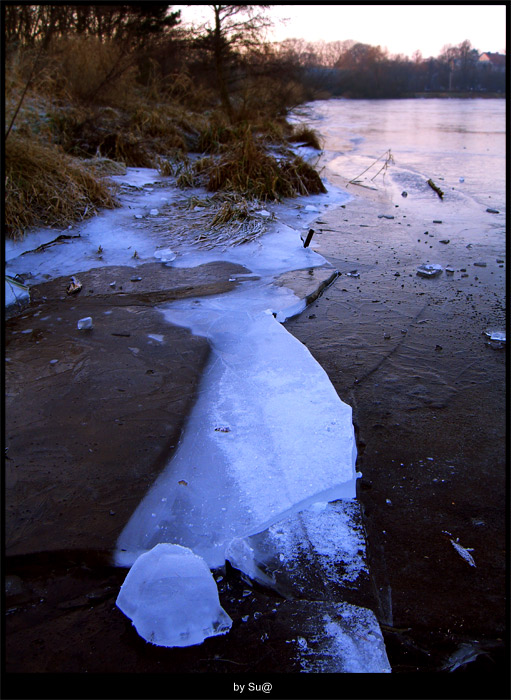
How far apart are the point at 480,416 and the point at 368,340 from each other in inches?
32.1

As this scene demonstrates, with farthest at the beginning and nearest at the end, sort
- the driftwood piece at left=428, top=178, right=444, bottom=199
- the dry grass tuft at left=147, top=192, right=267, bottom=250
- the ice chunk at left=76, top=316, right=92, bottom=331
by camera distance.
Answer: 1. the driftwood piece at left=428, top=178, right=444, bottom=199
2. the dry grass tuft at left=147, top=192, right=267, bottom=250
3. the ice chunk at left=76, top=316, right=92, bottom=331

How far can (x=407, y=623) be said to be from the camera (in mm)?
1334

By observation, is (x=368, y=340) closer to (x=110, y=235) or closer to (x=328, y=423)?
(x=328, y=423)

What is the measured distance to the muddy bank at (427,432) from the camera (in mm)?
1356

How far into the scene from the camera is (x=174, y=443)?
6.43 ft

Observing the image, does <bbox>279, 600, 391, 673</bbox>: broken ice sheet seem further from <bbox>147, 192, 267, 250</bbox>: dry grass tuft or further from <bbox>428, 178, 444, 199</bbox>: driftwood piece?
<bbox>428, 178, 444, 199</bbox>: driftwood piece

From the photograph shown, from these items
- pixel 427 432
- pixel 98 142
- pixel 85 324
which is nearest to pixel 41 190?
pixel 85 324

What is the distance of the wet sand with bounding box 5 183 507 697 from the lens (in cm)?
125

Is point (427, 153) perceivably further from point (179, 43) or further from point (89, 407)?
point (89, 407)

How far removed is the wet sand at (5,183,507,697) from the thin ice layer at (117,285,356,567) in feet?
0.26

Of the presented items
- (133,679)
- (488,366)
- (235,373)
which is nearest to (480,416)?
(488,366)

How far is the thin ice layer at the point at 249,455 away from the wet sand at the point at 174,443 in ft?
0.26

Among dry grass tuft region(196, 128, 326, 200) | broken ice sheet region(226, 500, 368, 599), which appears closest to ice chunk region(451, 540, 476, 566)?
broken ice sheet region(226, 500, 368, 599)

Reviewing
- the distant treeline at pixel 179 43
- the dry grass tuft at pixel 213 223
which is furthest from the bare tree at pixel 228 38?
the dry grass tuft at pixel 213 223
